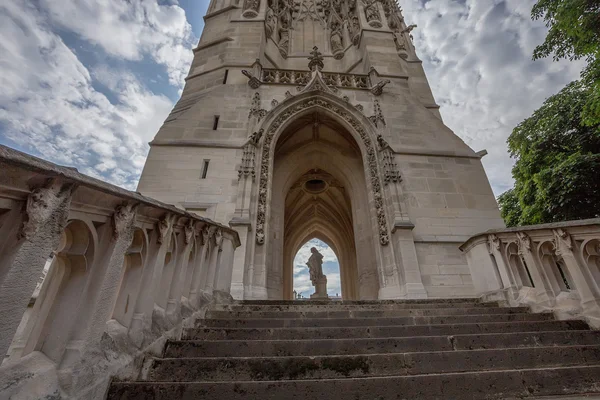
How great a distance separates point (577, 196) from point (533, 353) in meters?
9.24

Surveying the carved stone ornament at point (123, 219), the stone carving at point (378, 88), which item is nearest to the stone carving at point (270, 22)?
the stone carving at point (378, 88)

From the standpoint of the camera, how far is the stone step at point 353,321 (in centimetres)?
284

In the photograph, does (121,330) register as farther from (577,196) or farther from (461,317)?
(577,196)

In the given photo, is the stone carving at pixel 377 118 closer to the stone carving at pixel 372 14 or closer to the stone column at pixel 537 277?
the stone column at pixel 537 277

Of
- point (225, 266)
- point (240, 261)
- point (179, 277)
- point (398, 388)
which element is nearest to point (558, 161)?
point (240, 261)

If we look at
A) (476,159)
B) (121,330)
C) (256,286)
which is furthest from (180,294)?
(476,159)

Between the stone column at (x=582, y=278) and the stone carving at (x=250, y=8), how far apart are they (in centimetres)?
1247

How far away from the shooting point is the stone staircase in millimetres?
1703

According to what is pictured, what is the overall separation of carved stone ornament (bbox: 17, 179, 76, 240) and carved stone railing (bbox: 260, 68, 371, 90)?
835 centimetres

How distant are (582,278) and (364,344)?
2.65 m

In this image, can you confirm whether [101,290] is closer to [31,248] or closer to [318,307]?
[31,248]

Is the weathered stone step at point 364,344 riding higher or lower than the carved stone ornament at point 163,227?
lower

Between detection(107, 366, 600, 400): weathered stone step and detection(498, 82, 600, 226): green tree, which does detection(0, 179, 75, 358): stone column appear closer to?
detection(107, 366, 600, 400): weathered stone step

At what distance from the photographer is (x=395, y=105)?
873 centimetres
